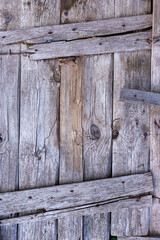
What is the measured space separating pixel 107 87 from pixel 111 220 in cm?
89

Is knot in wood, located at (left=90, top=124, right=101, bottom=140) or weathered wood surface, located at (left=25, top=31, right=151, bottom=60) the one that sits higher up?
weathered wood surface, located at (left=25, top=31, right=151, bottom=60)

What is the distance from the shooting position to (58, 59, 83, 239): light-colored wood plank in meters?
1.55

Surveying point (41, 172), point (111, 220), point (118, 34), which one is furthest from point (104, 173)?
point (118, 34)

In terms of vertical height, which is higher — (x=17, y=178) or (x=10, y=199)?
(x=17, y=178)

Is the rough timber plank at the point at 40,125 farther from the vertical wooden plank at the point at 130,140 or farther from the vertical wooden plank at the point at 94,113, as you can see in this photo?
the vertical wooden plank at the point at 130,140

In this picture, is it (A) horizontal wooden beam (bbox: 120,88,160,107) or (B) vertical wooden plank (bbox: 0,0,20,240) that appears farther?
(B) vertical wooden plank (bbox: 0,0,20,240)

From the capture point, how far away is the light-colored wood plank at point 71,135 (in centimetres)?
155

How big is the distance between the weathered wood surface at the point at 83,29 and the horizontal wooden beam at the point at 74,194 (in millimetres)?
960

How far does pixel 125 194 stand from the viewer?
1521 millimetres

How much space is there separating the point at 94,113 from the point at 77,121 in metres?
0.13

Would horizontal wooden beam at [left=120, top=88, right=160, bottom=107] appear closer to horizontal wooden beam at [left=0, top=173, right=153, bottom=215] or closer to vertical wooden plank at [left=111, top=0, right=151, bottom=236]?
vertical wooden plank at [left=111, top=0, right=151, bottom=236]

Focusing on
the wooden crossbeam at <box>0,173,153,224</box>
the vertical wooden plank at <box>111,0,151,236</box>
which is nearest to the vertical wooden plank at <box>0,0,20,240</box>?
the wooden crossbeam at <box>0,173,153,224</box>

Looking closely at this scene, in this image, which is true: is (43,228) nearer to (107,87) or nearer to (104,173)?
(104,173)

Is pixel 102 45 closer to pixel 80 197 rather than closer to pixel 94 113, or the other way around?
pixel 94 113
